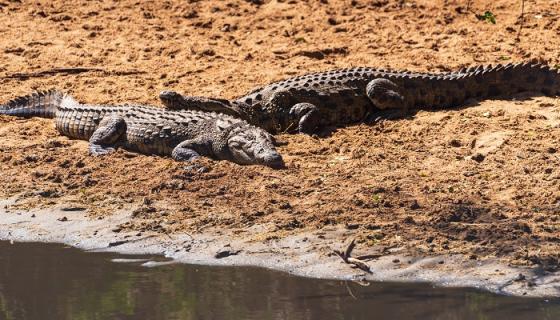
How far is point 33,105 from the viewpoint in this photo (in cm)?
1116

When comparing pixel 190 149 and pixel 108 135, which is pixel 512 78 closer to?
pixel 190 149

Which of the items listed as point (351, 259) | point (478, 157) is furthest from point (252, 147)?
point (351, 259)

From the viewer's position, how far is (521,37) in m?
12.0

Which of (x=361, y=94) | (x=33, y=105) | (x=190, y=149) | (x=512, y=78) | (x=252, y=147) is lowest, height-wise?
(x=33, y=105)

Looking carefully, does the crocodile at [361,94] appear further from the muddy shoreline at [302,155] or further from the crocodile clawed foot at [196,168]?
the crocodile clawed foot at [196,168]

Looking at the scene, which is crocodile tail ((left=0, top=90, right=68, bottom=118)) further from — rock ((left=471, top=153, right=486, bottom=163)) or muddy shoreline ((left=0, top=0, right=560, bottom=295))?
rock ((left=471, top=153, right=486, bottom=163))

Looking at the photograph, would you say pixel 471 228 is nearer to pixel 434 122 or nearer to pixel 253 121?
pixel 434 122

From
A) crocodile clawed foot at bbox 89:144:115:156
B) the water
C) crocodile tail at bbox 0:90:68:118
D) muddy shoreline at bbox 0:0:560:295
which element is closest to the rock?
muddy shoreline at bbox 0:0:560:295

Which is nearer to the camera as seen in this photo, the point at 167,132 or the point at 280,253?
the point at 280,253

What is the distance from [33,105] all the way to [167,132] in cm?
197

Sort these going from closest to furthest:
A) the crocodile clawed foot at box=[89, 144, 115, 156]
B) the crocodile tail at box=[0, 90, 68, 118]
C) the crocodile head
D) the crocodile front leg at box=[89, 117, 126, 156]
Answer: the crocodile head
the crocodile clawed foot at box=[89, 144, 115, 156]
the crocodile front leg at box=[89, 117, 126, 156]
the crocodile tail at box=[0, 90, 68, 118]

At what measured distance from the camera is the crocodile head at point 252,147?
29.8 ft

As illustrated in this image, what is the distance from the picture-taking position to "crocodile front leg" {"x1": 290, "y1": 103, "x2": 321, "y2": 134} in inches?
403

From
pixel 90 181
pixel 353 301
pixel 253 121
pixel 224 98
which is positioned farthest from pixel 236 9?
pixel 353 301
